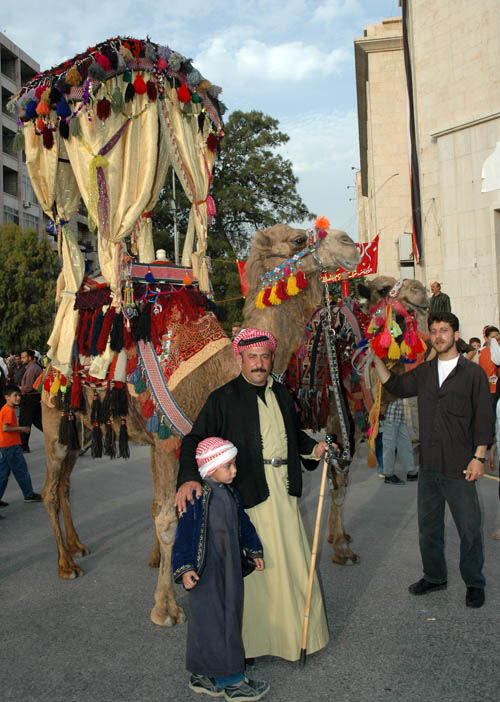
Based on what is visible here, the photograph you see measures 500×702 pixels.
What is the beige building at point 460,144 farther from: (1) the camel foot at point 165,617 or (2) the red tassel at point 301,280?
(1) the camel foot at point 165,617

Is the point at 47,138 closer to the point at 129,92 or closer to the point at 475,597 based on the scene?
the point at 129,92

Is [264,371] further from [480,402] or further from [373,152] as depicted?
[373,152]

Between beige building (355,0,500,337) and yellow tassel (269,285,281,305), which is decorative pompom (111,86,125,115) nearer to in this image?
yellow tassel (269,285,281,305)

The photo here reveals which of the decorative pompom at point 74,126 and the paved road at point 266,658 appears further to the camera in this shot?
the decorative pompom at point 74,126

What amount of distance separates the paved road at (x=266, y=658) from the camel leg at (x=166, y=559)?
0.32ft

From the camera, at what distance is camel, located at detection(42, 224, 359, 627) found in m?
4.29

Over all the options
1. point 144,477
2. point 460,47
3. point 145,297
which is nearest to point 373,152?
point 460,47

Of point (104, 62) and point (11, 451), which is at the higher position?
point (104, 62)

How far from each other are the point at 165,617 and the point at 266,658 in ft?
2.94

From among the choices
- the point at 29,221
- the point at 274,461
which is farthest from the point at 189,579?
the point at 29,221

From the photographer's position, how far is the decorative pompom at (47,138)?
501cm

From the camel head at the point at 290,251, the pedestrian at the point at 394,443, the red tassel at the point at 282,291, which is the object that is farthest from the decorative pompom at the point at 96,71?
the pedestrian at the point at 394,443

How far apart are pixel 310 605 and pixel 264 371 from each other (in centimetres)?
140

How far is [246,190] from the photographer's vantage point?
1028 inches
